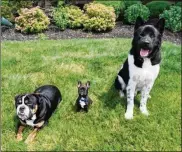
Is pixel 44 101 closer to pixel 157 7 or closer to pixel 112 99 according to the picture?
pixel 112 99

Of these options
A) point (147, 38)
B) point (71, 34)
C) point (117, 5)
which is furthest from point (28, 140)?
point (117, 5)

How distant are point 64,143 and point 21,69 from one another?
105 inches

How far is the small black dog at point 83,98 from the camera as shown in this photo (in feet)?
19.6

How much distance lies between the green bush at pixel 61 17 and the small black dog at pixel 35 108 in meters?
4.79

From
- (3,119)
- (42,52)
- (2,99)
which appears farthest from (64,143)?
(42,52)

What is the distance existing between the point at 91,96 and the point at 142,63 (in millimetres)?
1521

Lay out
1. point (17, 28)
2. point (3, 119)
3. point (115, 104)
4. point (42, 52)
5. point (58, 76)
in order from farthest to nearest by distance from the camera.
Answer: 1. point (17, 28)
2. point (42, 52)
3. point (58, 76)
4. point (115, 104)
5. point (3, 119)

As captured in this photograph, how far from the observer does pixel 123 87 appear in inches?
258

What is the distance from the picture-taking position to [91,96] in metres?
6.94

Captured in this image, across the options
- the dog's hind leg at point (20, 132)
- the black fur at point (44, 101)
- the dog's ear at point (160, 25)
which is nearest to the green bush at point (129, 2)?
the black fur at point (44, 101)

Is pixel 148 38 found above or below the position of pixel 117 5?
above

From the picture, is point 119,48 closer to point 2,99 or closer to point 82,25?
point 82,25

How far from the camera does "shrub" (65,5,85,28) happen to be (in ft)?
36.2

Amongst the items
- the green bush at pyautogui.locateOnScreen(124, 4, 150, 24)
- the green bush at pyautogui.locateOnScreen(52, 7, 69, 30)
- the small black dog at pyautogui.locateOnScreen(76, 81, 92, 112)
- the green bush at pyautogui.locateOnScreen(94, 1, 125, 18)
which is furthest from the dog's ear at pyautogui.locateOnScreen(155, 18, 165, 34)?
the green bush at pyautogui.locateOnScreen(94, 1, 125, 18)
